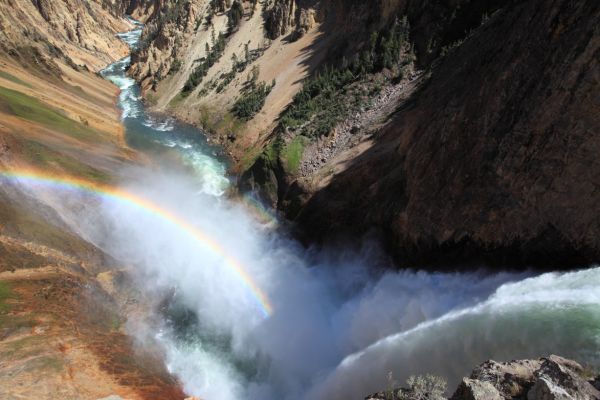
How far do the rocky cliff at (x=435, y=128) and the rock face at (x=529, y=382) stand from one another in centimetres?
503

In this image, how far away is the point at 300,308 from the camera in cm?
1741

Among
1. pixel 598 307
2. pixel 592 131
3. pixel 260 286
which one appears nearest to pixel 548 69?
pixel 592 131

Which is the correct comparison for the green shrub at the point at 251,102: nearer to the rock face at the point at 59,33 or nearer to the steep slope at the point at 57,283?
the steep slope at the point at 57,283

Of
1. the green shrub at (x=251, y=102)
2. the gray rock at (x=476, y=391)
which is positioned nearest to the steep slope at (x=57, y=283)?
the gray rock at (x=476, y=391)

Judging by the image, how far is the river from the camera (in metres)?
8.98

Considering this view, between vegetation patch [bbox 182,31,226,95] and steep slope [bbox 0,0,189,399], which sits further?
vegetation patch [bbox 182,31,226,95]

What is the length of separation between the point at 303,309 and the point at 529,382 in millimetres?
11425

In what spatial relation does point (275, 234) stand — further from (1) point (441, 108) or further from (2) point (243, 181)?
(1) point (441, 108)

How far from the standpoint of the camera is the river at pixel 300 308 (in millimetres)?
8984

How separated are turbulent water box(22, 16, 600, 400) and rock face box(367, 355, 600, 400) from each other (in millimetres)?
1551

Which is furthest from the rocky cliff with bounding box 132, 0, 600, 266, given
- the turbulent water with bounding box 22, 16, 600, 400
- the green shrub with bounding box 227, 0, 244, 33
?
the green shrub with bounding box 227, 0, 244, 33

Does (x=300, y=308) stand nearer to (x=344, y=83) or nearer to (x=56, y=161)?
(x=56, y=161)

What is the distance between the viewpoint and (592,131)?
10.3m

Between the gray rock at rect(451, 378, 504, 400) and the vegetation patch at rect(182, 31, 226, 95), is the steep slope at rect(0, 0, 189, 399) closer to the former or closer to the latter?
the gray rock at rect(451, 378, 504, 400)
